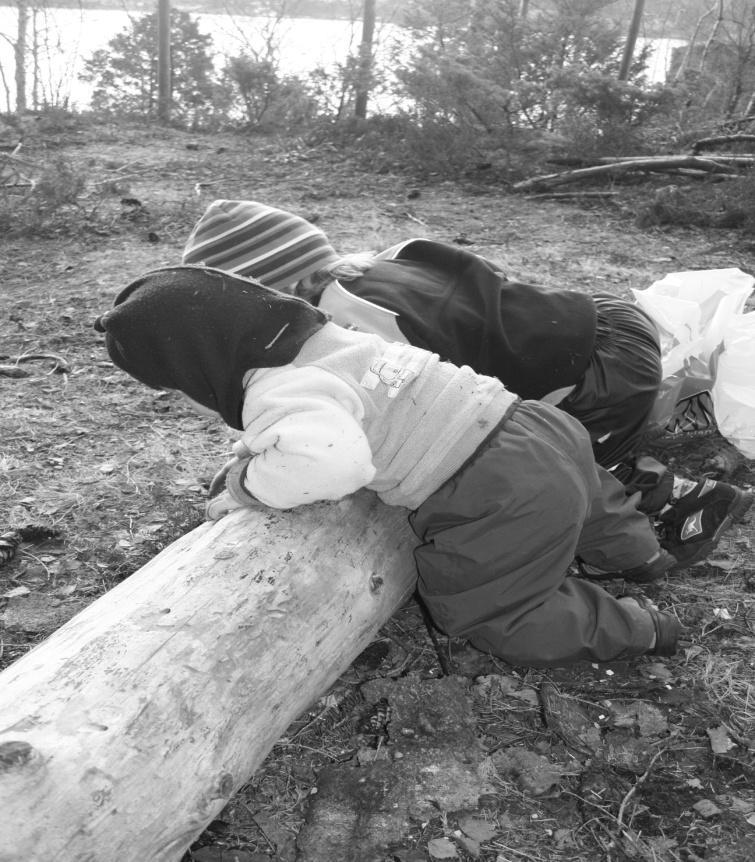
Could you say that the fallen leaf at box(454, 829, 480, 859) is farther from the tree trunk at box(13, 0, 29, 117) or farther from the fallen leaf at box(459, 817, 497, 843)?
the tree trunk at box(13, 0, 29, 117)

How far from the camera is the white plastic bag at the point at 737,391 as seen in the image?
11.9ft

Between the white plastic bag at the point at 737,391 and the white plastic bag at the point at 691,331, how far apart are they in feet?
0.19

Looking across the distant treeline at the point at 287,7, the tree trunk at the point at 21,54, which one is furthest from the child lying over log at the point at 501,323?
the tree trunk at the point at 21,54

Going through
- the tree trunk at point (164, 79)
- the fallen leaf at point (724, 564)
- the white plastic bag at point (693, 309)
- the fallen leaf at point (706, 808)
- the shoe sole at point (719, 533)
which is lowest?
the fallen leaf at point (706, 808)

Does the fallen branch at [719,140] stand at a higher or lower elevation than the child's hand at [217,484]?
higher

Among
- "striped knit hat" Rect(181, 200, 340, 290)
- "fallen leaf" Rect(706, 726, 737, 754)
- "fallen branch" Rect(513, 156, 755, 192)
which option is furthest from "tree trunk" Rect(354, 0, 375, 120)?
"fallen leaf" Rect(706, 726, 737, 754)

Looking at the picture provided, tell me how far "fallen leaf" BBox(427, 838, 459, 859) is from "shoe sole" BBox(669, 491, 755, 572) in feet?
4.64

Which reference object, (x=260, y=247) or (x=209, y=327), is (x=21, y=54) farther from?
(x=209, y=327)

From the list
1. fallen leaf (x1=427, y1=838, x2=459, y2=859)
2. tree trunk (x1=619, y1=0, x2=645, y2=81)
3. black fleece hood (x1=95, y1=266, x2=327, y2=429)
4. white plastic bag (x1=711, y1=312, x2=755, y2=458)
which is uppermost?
tree trunk (x1=619, y1=0, x2=645, y2=81)

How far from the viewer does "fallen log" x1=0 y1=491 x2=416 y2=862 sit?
162 cm

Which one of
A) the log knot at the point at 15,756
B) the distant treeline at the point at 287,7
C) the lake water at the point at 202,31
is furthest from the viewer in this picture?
the distant treeline at the point at 287,7

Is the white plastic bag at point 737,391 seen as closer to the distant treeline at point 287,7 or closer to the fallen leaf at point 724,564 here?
the fallen leaf at point 724,564

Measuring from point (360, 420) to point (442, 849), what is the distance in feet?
3.54

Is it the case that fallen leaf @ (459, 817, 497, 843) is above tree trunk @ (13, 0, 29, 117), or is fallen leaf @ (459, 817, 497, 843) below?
below
